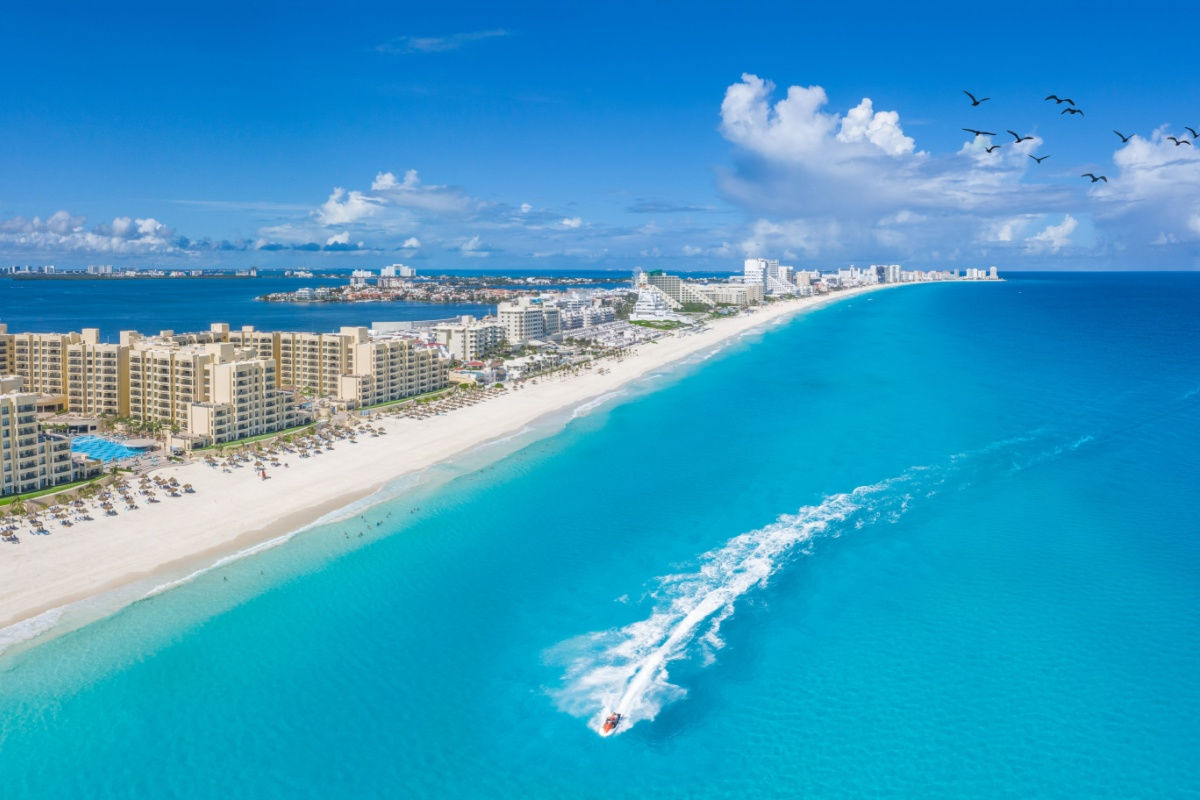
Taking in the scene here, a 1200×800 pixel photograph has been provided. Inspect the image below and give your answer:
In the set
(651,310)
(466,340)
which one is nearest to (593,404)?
(466,340)

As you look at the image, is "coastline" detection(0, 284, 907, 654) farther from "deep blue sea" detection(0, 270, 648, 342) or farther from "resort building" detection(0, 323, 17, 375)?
"deep blue sea" detection(0, 270, 648, 342)

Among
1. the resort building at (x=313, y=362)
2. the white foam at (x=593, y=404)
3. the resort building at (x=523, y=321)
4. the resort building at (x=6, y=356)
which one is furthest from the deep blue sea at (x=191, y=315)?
the white foam at (x=593, y=404)

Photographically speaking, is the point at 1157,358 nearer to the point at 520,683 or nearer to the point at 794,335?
the point at 794,335

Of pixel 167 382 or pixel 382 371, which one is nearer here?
pixel 167 382

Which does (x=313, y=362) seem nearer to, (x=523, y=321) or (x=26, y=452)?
(x=26, y=452)

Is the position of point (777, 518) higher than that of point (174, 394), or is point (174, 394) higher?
point (174, 394)

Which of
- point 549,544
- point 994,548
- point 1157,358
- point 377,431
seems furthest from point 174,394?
point 1157,358

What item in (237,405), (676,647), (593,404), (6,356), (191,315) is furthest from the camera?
(191,315)
